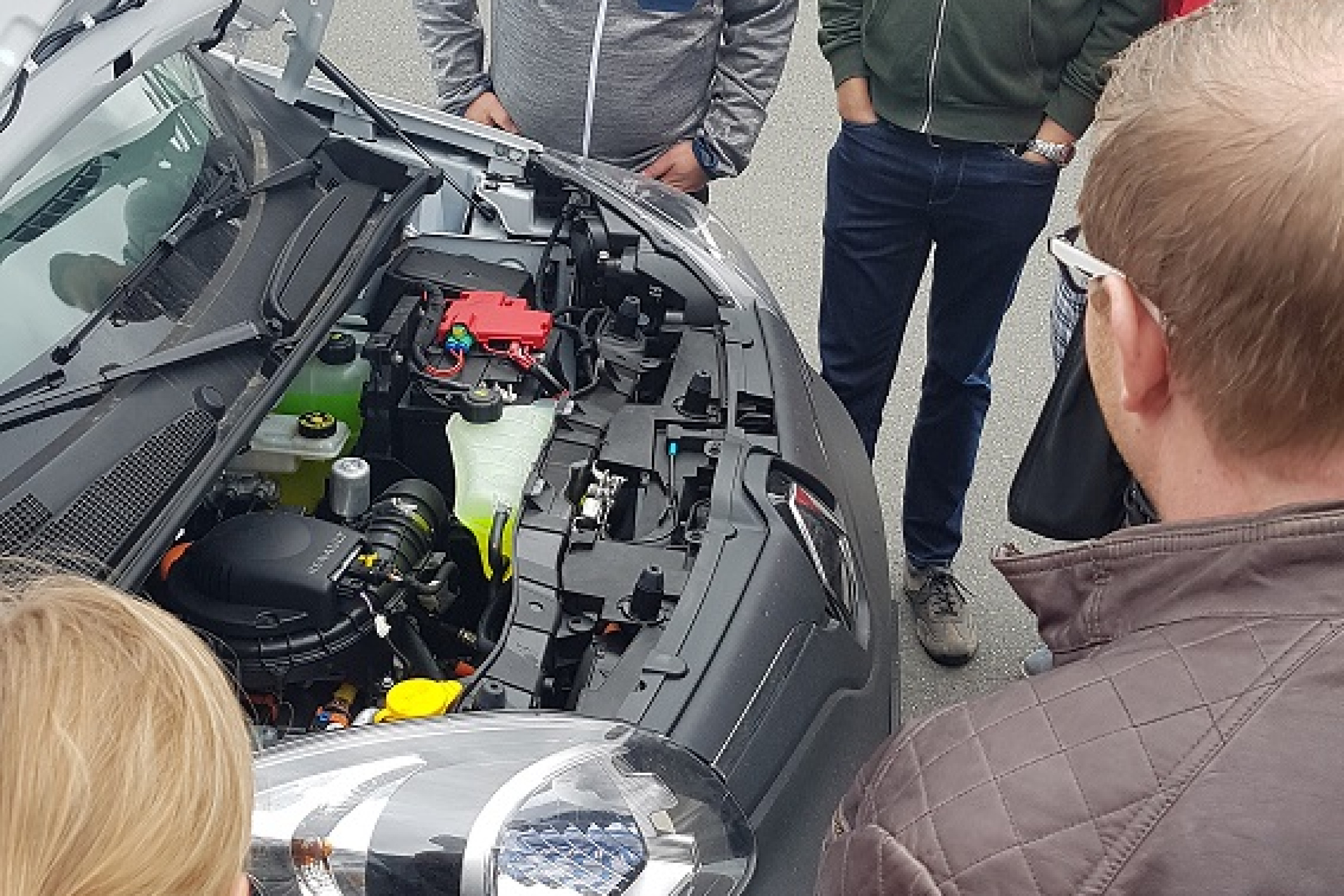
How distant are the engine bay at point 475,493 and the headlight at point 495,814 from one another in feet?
0.41

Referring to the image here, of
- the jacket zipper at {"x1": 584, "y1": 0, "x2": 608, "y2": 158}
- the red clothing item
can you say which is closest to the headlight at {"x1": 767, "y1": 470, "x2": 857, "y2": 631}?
the jacket zipper at {"x1": 584, "y1": 0, "x2": 608, "y2": 158}

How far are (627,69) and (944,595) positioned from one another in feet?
4.63

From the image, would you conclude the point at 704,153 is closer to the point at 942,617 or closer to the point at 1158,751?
the point at 942,617

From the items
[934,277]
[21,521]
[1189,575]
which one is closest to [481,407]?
[21,521]

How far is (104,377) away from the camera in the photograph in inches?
84.2

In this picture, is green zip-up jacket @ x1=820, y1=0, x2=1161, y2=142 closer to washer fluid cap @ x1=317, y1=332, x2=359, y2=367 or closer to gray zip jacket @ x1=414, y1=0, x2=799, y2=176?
gray zip jacket @ x1=414, y1=0, x2=799, y2=176

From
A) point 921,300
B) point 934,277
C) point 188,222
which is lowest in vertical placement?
point 921,300

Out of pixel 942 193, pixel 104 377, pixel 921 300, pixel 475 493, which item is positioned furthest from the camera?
pixel 921 300

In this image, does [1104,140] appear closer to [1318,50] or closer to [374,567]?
[1318,50]

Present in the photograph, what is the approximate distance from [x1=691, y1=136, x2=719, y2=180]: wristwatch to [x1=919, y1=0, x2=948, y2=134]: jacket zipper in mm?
565

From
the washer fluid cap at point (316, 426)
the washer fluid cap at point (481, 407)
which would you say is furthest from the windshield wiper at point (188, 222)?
the washer fluid cap at point (481, 407)

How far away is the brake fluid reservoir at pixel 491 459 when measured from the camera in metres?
2.44

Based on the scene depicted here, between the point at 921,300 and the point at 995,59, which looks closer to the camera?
the point at 995,59

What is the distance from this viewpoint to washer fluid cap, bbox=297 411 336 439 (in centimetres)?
250
